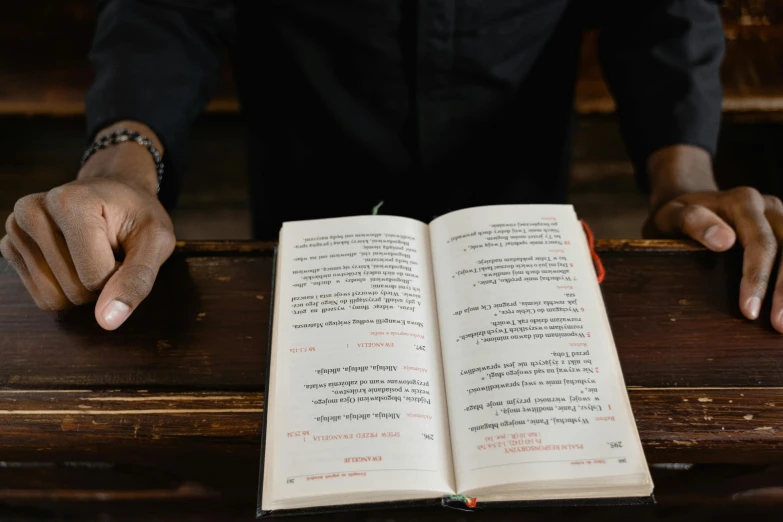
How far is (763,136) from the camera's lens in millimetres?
2365

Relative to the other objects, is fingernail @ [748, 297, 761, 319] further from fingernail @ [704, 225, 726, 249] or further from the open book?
the open book

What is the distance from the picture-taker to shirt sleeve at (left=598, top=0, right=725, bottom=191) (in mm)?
1141

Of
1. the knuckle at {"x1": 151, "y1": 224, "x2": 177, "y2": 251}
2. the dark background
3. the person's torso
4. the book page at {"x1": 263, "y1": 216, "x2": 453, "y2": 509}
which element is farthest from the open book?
the dark background

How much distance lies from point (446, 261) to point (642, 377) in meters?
0.29

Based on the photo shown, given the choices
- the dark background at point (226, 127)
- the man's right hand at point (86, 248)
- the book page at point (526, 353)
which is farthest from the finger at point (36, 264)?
the dark background at point (226, 127)

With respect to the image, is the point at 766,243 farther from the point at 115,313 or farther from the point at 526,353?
the point at 115,313

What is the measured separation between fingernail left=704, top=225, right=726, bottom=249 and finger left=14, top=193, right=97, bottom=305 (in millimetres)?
888

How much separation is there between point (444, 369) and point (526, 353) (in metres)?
0.10

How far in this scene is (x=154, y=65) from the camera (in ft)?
3.57

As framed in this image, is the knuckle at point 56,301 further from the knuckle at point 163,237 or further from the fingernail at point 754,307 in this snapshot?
the fingernail at point 754,307

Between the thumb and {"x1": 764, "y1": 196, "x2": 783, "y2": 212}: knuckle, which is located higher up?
{"x1": 764, "y1": 196, "x2": 783, "y2": 212}: knuckle

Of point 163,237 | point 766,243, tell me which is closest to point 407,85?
point 163,237

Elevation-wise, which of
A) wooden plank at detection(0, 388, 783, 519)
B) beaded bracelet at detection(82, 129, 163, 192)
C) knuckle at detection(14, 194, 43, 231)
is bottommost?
wooden plank at detection(0, 388, 783, 519)

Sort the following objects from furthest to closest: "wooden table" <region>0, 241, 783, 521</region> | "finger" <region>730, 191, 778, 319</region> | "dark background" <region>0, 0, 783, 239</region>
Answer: "dark background" <region>0, 0, 783, 239</region> → "finger" <region>730, 191, 778, 319</region> → "wooden table" <region>0, 241, 783, 521</region>
